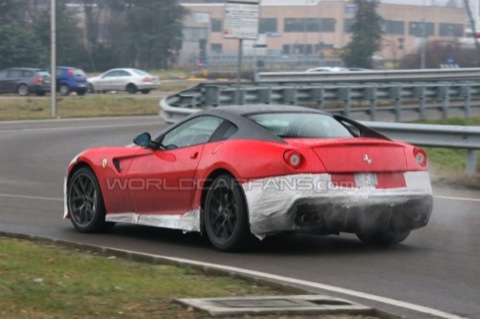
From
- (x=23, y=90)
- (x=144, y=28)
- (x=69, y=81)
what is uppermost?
(x=144, y=28)

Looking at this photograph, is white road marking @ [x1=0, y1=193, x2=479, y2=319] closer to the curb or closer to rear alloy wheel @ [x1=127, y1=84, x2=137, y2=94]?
the curb

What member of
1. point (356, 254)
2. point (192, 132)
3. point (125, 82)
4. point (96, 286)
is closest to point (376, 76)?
point (125, 82)

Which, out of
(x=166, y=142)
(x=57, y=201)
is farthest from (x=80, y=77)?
(x=166, y=142)

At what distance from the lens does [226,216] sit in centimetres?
995

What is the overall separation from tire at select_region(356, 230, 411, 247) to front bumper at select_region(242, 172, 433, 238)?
1.56 ft

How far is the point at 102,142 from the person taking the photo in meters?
26.5

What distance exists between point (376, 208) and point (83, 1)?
73944mm

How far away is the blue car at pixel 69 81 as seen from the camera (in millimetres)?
54688

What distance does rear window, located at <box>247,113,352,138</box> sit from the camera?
1014 cm

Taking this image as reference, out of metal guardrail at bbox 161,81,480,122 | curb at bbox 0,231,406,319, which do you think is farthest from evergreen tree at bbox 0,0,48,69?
curb at bbox 0,231,406,319

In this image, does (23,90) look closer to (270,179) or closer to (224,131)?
(224,131)

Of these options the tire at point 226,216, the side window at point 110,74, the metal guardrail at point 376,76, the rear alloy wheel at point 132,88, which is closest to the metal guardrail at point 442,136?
the tire at point 226,216

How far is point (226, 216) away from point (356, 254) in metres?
1.21

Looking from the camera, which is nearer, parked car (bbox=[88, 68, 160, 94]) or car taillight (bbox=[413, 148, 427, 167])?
car taillight (bbox=[413, 148, 427, 167])
